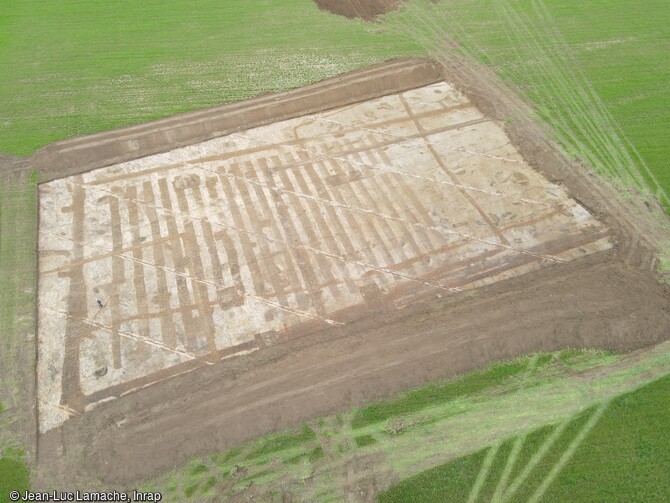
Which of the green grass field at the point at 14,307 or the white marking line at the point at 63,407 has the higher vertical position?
the green grass field at the point at 14,307

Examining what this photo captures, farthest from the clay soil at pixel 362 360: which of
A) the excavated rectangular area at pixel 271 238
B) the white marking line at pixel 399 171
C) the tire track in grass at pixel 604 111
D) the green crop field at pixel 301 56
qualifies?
the green crop field at pixel 301 56

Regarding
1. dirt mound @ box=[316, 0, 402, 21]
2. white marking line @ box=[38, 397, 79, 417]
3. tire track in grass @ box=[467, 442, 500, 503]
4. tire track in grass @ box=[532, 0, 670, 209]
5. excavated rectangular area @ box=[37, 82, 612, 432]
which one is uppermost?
dirt mound @ box=[316, 0, 402, 21]

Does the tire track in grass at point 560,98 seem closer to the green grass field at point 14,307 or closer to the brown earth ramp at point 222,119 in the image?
the brown earth ramp at point 222,119

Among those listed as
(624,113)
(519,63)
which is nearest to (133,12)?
(519,63)

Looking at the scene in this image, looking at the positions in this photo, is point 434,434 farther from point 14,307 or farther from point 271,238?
point 14,307

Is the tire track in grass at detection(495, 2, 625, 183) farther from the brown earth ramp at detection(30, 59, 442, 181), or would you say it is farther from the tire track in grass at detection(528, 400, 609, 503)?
the tire track in grass at detection(528, 400, 609, 503)

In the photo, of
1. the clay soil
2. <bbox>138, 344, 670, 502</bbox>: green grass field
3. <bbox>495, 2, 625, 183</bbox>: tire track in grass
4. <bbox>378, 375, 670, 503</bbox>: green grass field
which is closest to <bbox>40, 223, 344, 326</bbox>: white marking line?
the clay soil
